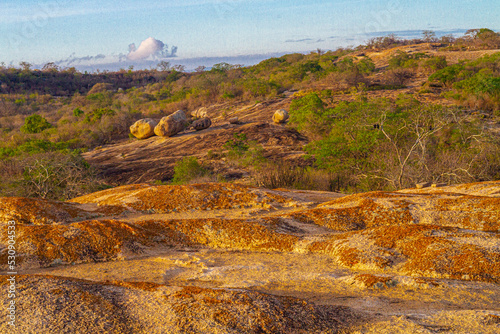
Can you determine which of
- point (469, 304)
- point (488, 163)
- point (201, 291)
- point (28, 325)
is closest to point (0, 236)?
point (28, 325)

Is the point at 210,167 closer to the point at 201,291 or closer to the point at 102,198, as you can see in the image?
the point at 102,198

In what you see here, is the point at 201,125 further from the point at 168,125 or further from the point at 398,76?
the point at 398,76

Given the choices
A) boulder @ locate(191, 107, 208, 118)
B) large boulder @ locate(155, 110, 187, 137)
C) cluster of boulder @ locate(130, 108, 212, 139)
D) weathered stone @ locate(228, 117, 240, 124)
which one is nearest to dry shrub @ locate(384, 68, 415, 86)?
weathered stone @ locate(228, 117, 240, 124)

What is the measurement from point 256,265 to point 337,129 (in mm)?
13902

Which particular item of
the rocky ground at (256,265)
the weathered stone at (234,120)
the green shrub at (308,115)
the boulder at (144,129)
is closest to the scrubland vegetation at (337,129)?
the green shrub at (308,115)

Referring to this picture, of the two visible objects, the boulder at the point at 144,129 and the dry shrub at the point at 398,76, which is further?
the dry shrub at the point at 398,76

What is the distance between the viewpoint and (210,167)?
18.4 meters

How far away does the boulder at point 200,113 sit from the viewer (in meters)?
29.5

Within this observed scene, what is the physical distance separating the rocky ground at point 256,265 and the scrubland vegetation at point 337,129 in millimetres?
6173

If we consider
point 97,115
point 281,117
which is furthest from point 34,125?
point 281,117

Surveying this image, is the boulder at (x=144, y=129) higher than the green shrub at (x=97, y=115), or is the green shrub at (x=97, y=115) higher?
the green shrub at (x=97, y=115)

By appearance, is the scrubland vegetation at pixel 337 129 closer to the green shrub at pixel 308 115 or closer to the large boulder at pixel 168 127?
the green shrub at pixel 308 115

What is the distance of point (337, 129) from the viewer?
16.8 metres

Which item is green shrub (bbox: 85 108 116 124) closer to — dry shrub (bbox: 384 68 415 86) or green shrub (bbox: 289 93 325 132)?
green shrub (bbox: 289 93 325 132)
